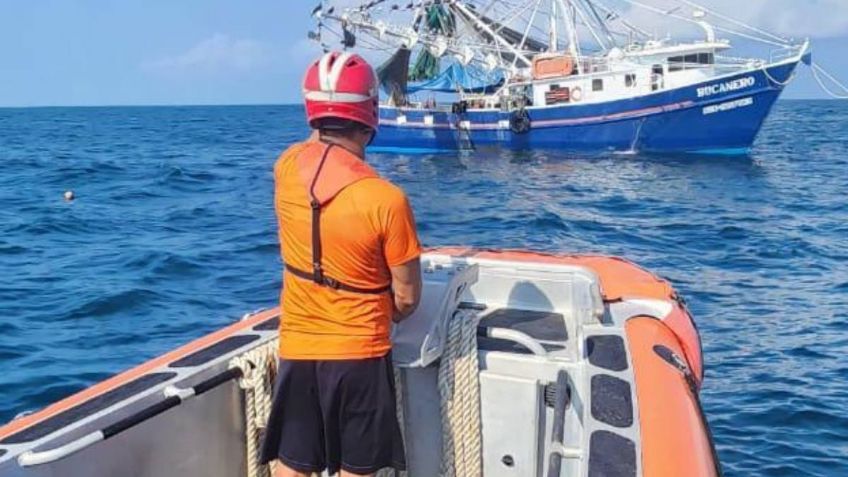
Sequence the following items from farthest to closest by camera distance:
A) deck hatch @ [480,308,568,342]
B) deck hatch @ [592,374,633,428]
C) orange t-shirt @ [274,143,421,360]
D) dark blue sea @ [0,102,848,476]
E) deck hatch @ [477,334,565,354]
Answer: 1. dark blue sea @ [0,102,848,476]
2. deck hatch @ [480,308,568,342]
3. deck hatch @ [477,334,565,354]
4. deck hatch @ [592,374,633,428]
5. orange t-shirt @ [274,143,421,360]

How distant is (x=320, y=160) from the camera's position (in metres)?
2.76

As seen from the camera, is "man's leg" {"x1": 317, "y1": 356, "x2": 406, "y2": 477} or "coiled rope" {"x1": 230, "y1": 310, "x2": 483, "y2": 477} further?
"coiled rope" {"x1": 230, "y1": 310, "x2": 483, "y2": 477}

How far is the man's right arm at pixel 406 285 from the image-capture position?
2.81m

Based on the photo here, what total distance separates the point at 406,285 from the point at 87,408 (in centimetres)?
122

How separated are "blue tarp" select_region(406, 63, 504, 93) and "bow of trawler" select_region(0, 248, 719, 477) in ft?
107

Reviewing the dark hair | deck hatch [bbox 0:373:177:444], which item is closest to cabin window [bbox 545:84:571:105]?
deck hatch [bbox 0:373:177:444]

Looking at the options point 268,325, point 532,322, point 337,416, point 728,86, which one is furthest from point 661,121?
point 337,416

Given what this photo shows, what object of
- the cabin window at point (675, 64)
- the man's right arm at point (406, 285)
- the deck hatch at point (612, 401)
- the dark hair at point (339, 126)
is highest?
the cabin window at point (675, 64)

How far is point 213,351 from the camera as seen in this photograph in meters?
3.65

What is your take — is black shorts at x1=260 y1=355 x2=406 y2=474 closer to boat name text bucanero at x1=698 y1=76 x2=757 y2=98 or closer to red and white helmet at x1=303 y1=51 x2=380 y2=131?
red and white helmet at x1=303 y1=51 x2=380 y2=131

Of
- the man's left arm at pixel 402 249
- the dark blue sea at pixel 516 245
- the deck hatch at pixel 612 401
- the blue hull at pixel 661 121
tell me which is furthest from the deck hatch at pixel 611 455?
the blue hull at pixel 661 121

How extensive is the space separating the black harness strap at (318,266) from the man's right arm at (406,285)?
0.04 metres

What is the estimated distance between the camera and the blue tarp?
120 feet

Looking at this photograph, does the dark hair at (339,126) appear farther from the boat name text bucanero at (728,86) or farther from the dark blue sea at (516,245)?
the boat name text bucanero at (728,86)
